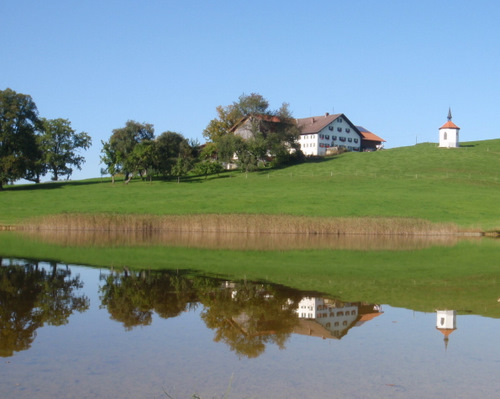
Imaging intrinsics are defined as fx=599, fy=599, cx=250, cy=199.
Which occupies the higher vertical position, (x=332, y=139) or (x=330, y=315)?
(x=332, y=139)

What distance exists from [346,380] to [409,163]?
324ft

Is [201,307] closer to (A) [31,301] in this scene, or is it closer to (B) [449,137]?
(A) [31,301]

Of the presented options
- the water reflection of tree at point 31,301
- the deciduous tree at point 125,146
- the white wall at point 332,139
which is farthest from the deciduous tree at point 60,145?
the water reflection of tree at point 31,301

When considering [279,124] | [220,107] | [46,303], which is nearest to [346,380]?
[46,303]

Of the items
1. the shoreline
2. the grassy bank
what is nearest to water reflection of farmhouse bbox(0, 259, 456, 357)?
the grassy bank

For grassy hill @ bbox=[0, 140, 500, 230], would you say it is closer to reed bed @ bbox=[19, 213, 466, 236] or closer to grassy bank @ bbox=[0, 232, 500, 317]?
reed bed @ bbox=[19, 213, 466, 236]

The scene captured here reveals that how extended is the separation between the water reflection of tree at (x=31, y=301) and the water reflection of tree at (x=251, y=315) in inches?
168

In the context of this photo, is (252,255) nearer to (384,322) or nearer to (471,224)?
(384,322)

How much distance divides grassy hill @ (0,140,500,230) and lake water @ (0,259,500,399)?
41.5m

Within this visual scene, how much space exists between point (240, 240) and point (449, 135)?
92393 millimetres

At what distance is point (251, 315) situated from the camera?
1730 cm

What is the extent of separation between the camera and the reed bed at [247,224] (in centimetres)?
5200

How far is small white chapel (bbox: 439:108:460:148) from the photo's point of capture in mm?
125375

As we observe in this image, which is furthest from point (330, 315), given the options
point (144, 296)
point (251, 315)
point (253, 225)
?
→ point (253, 225)
